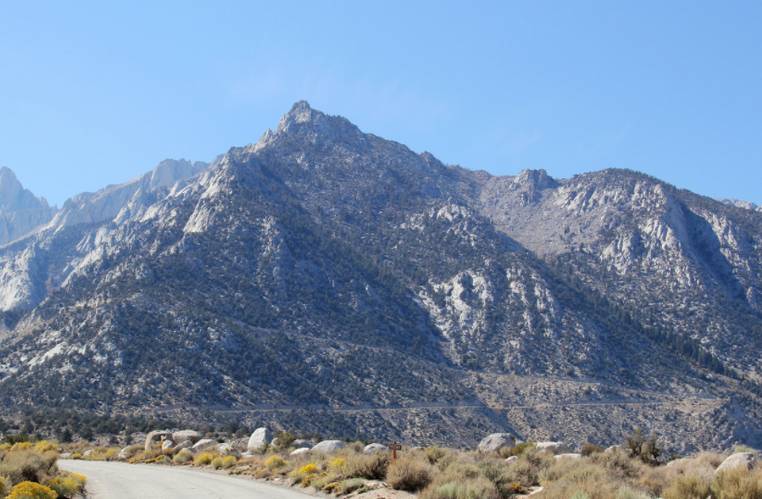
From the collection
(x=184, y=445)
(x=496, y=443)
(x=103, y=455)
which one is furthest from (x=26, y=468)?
(x=103, y=455)

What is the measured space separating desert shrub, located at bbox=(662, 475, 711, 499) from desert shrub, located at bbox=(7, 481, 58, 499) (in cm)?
1626

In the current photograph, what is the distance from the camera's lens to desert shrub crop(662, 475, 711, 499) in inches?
717

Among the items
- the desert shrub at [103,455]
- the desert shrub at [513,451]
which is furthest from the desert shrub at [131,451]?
the desert shrub at [513,451]

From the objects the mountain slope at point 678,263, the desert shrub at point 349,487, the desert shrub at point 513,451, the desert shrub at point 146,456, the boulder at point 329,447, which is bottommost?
the desert shrub at point 146,456

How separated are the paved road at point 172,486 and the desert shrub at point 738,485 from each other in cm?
1247

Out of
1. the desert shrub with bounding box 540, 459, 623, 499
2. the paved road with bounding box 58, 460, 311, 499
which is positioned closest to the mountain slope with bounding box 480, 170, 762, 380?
the desert shrub with bounding box 540, 459, 623, 499

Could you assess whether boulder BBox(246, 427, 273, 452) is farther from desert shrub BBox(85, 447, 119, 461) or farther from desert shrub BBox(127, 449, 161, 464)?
desert shrub BBox(85, 447, 119, 461)

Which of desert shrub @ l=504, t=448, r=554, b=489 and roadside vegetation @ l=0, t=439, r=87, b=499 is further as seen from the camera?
desert shrub @ l=504, t=448, r=554, b=489

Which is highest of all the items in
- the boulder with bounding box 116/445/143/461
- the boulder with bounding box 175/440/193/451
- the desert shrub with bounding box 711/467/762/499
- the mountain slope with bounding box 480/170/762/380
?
the mountain slope with bounding box 480/170/762/380

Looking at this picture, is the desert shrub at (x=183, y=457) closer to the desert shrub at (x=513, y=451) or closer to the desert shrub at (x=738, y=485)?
the desert shrub at (x=513, y=451)

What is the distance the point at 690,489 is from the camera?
60.7 ft

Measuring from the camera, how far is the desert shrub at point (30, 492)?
19.3 meters

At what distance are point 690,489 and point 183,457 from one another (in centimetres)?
2890

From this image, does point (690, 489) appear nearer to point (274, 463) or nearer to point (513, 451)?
point (513, 451)
